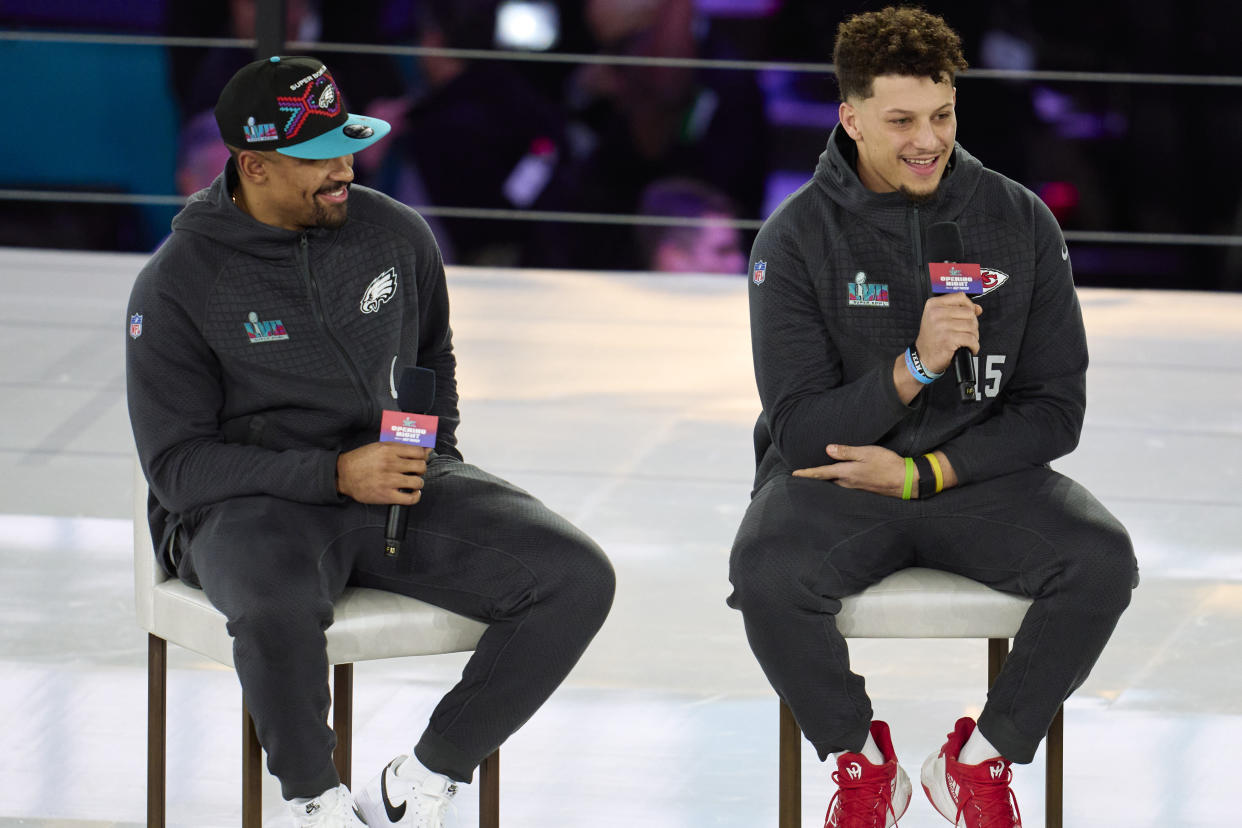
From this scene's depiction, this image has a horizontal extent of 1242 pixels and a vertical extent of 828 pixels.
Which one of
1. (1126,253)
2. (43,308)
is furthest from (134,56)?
(1126,253)

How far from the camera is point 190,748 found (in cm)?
266

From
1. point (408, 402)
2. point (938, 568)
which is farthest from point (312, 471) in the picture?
point (938, 568)

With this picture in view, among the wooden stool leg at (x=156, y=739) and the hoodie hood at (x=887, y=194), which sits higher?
the hoodie hood at (x=887, y=194)

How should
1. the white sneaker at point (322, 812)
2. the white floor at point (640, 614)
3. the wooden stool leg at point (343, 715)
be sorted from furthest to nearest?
1. the white floor at point (640, 614)
2. the wooden stool leg at point (343, 715)
3. the white sneaker at point (322, 812)

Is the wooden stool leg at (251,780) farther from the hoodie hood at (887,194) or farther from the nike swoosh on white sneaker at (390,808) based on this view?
the hoodie hood at (887,194)

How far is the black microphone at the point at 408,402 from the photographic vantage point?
2.17 m

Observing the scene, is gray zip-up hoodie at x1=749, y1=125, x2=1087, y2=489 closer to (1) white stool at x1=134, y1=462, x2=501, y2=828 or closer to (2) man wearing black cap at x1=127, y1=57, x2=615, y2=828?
(2) man wearing black cap at x1=127, y1=57, x2=615, y2=828

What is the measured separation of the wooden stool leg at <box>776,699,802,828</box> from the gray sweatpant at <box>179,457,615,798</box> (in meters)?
0.27

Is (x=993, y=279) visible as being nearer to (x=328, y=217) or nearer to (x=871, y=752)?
(x=871, y=752)

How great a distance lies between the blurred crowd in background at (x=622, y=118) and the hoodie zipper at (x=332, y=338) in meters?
4.08

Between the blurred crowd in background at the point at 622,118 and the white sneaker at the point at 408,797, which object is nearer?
the white sneaker at the point at 408,797

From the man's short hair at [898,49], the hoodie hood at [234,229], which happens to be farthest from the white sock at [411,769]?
the man's short hair at [898,49]

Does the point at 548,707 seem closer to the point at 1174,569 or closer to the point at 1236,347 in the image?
the point at 1174,569

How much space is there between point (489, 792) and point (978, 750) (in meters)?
0.61
